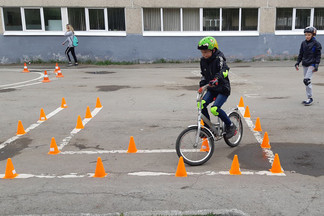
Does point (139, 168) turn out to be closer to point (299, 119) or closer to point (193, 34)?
point (299, 119)

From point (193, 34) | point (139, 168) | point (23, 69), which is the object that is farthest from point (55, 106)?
point (193, 34)

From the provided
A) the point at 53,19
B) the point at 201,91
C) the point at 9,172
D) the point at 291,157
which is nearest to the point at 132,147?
the point at 201,91

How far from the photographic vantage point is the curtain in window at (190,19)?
66.1 ft

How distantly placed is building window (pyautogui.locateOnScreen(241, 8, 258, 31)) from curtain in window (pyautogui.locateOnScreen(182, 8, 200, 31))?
271 cm

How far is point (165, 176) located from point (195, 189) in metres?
0.60

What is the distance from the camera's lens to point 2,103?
1005 cm

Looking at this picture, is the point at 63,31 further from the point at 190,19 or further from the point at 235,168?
the point at 235,168

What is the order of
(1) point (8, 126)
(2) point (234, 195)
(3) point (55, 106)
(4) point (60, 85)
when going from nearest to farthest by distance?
(2) point (234, 195) < (1) point (8, 126) < (3) point (55, 106) < (4) point (60, 85)

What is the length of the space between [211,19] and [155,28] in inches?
132

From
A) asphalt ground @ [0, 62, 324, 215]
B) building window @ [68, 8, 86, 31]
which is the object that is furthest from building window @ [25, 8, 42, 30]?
asphalt ground @ [0, 62, 324, 215]

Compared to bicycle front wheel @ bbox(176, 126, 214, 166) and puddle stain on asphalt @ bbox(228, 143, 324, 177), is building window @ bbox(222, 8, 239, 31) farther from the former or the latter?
bicycle front wheel @ bbox(176, 126, 214, 166)

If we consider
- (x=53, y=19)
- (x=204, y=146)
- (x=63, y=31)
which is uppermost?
(x=53, y=19)

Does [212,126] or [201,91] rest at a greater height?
[201,91]

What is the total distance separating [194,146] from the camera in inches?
211
